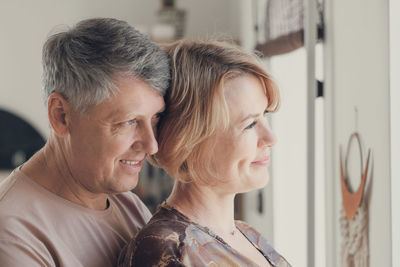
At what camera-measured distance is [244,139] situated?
1267 mm

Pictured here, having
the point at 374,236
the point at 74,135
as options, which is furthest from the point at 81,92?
the point at 374,236

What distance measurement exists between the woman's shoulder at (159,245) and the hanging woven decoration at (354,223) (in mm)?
872

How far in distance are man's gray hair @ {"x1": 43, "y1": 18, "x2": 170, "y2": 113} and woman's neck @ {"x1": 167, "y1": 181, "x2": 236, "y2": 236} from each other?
0.25 meters

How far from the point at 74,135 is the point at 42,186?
5.5 inches

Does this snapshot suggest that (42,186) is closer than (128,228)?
Yes

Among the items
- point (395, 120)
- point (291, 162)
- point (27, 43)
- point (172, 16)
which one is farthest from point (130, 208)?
point (27, 43)

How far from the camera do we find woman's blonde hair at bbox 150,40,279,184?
1.25 meters

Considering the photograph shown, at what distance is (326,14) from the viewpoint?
7.25ft

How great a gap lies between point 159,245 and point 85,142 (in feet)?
1.04

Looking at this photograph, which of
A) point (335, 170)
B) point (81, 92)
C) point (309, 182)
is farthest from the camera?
point (309, 182)

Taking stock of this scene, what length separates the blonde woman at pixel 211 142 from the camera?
1.23 m

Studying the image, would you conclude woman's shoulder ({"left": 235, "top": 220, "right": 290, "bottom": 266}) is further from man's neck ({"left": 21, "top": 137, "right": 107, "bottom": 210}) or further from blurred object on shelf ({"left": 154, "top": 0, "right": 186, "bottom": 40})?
blurred object on shelf ({"left": 154, "top": 0, "right": 186, "bottom": 40})

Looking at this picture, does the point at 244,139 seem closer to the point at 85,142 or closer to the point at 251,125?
the point at 251,125

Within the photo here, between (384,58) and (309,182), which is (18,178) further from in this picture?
(309,182)
